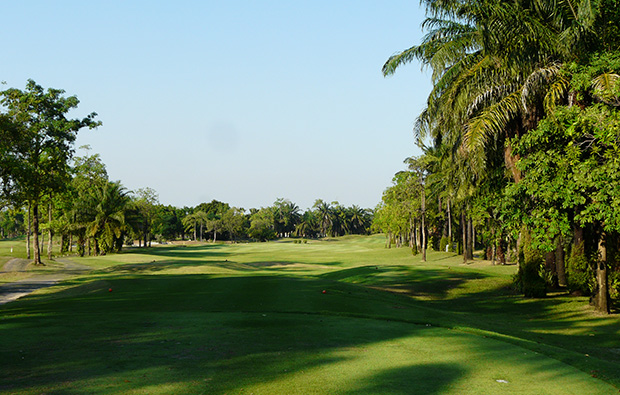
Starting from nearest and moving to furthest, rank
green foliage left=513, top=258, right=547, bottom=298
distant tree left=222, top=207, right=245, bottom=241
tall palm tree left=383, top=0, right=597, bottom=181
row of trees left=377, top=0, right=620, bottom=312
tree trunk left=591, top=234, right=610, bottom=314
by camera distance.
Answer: row of trees left=377, top=0, right=620, bottom=312 < tree trunk left=591, top=234, right=610, bottom=314 < tall palm tree left=383, top=0, right=597, bottom=181 < green foliage left=513, top=258, right=547, bottom=298 < distant tree left=222, top=207, right=245, bottom=241

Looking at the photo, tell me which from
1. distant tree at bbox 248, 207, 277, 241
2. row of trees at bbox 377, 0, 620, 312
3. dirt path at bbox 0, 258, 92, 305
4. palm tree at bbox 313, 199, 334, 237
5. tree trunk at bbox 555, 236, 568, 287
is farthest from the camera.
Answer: palm tree at bbox 313, 199, 334, 237

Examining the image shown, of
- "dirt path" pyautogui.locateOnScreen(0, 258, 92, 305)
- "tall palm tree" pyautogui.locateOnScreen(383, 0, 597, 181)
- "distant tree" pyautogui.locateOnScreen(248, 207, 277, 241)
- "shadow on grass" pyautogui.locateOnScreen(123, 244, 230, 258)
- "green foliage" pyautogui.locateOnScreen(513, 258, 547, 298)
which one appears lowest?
"shadow on grass" pyautogui.locateOnScreen(123, 244, 230, 258)

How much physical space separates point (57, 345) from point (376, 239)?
483ft

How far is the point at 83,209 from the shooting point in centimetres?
7606

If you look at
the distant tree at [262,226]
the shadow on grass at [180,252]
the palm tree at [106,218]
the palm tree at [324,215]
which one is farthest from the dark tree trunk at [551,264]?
the palm tree at [324,215]

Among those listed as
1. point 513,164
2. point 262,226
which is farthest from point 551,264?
point 262,226

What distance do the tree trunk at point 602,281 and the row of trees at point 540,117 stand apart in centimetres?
4

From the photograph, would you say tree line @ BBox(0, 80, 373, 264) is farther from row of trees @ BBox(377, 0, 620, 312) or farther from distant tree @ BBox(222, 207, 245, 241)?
row of trees @ BBox(377, 0, 620, 312)

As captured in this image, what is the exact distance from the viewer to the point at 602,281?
20.7 m

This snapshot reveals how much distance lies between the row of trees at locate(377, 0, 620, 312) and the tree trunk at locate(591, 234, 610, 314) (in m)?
0.04

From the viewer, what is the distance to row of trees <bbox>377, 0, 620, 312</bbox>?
17875mm

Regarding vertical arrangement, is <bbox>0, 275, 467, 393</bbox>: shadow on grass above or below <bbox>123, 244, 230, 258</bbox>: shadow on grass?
above

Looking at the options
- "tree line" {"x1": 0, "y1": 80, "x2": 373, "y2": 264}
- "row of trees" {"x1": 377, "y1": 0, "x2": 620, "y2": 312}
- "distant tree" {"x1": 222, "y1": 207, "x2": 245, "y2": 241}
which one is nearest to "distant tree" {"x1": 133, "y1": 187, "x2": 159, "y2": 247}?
"tree line" {"x1": 0, "y1": 80, "x2": 373, "y2": 264}

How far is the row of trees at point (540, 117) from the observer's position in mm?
17875
